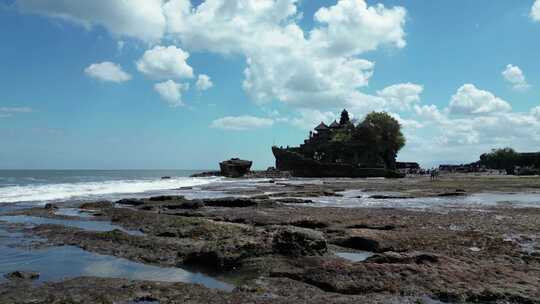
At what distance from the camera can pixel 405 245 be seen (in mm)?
11969

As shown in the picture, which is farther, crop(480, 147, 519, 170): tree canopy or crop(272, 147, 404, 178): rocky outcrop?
crop(480, 147, 519, 170): tree canopy

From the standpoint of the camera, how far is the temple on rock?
331 feet

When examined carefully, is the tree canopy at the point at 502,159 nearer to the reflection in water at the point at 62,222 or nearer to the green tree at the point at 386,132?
the green tree at the point at 386,132

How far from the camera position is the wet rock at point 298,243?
1007 cm

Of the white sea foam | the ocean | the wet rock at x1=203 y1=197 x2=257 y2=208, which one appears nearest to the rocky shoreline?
the wet rock at x1=203 y1=197 x2=257 y2=208

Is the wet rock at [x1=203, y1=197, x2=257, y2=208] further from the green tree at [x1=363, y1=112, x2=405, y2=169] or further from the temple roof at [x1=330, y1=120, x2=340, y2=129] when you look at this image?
the temple roof at [x1=330, y1=120, x2=340, y2=129]

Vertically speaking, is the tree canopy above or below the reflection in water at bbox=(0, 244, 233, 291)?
above

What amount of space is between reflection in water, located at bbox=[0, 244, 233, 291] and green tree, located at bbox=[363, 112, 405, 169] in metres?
103

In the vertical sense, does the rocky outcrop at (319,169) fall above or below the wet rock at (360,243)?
above

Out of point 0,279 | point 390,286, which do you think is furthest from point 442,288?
point 0,279

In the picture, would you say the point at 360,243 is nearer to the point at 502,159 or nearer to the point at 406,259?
the point at 406,259

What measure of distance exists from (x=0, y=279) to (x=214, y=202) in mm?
17208

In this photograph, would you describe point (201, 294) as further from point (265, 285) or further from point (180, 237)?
point (180, 237)

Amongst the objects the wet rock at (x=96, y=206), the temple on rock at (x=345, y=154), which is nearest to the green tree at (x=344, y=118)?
the temple on rock at (x=345, y=154)
